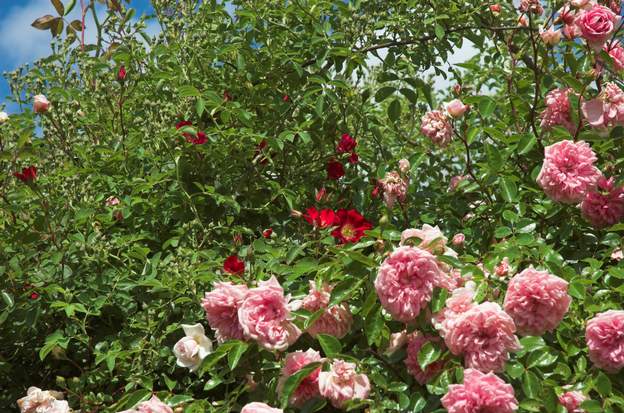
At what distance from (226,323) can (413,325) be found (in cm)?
48

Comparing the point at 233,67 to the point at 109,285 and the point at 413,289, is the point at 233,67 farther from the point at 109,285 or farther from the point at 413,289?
the point at 413,289

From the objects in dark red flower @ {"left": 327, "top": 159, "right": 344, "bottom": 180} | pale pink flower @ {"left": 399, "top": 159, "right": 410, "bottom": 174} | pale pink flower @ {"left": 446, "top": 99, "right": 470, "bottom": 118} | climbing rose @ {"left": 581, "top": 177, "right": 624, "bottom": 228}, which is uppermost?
pale pink flower @ {"left": 446, "top": 99, "right": 470, "bottom": 118}

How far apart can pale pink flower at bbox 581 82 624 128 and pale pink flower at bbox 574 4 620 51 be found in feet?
0.60

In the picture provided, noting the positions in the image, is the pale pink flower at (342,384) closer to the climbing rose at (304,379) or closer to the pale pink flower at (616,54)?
the climbing rose at (304,379)

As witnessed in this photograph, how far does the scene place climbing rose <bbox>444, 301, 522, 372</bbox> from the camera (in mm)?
1929

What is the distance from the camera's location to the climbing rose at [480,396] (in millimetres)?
1824

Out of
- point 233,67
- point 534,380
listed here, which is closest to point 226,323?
point 534,380

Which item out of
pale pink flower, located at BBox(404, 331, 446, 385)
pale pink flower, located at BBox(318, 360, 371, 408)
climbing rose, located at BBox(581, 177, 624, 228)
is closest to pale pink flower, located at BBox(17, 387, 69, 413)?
pale pink flower, located at BBox(318, 360, 371, 408)

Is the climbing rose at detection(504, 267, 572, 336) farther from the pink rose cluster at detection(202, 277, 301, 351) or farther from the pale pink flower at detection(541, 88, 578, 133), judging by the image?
the pale pink flower at detection(541, 88, 578, 133)

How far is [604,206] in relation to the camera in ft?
8.38

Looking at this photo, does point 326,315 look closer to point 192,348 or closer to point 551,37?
point 192,348

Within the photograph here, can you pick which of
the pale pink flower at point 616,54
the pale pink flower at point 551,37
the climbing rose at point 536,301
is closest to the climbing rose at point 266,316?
the climbing rose at point 536,301

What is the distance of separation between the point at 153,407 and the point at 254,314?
39 centimetres

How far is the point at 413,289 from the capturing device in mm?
1984
